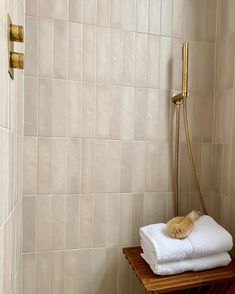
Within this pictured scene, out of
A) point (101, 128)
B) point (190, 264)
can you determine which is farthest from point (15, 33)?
point (190, 264)

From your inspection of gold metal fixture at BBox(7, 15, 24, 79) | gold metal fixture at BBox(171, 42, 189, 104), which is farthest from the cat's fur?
gold metal fixture at BBox(7, 15, 24, 79)

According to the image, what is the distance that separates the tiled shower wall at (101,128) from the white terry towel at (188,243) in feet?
0.72

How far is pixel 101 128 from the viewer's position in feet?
3.87

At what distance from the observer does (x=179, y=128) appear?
4.13 feet

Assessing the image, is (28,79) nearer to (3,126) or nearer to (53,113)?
(53,113)

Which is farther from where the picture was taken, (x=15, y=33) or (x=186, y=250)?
(x=186, y=250)

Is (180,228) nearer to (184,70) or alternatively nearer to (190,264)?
(190,264)

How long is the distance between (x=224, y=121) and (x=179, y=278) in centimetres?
75

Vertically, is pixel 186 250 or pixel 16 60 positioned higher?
pixel 16 60

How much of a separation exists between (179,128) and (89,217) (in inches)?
24.0

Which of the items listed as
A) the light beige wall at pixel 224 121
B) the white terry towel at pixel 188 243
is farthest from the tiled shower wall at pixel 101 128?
the white terry towel at pixel 188 243

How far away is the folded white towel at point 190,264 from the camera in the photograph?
37.2 inches

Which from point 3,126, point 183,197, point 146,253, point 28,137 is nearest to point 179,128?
point 183,197

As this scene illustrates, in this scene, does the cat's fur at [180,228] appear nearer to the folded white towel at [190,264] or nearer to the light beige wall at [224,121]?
the folded white towel at [190,264]
